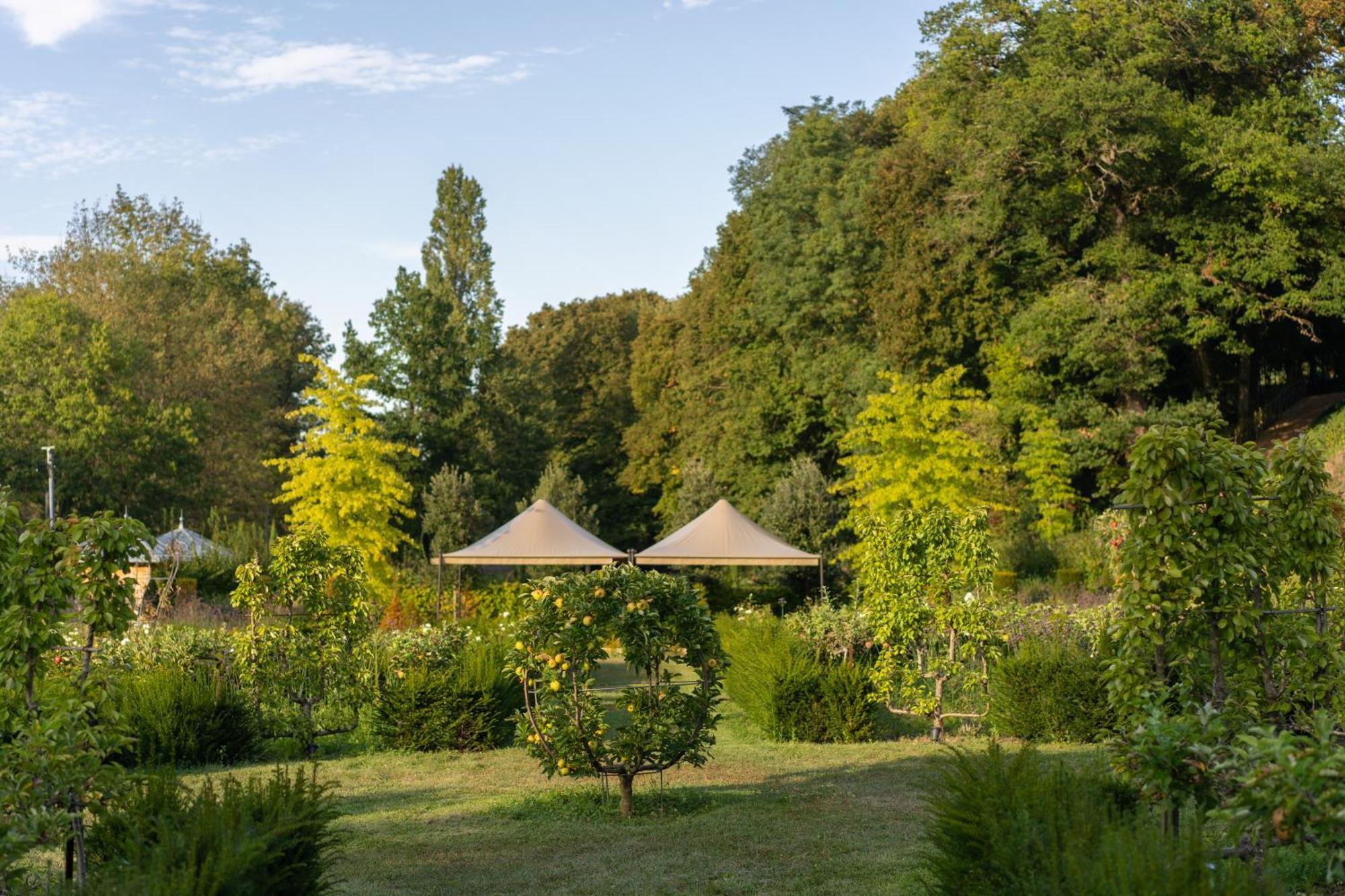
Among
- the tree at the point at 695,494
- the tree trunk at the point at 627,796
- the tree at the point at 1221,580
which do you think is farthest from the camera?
the tree at the point at 695,494

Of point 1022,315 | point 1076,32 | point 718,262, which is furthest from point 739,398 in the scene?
point 1076,32

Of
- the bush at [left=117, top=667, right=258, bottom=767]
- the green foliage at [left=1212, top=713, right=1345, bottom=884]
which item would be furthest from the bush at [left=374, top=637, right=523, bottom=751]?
the green foliage at [left=1212, top=713, right=1345, bottom=884]

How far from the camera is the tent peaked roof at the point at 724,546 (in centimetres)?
2177

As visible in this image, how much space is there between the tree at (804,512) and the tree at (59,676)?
2219 cm

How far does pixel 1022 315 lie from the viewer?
27.6 meters

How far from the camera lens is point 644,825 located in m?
8.59

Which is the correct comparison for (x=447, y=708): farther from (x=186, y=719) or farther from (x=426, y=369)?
(x=426, y=369)

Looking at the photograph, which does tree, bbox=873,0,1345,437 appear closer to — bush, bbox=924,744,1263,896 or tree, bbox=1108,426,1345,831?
tree, bbox=1108,426,1345,831

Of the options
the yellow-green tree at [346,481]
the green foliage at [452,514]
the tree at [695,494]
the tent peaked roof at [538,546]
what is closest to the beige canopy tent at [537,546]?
the tent peaked roof at [538,546]

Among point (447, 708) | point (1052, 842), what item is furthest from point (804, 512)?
point (1052, 842)

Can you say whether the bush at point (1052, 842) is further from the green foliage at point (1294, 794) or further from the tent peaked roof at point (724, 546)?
the tent peaked roof at point (724, 546)

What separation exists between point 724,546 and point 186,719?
12.1 metres

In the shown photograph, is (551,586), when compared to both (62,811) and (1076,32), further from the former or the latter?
(1076,32)

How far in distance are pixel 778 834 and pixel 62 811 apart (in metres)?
4.48
